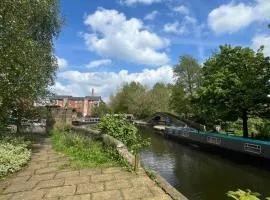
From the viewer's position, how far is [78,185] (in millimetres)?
6746

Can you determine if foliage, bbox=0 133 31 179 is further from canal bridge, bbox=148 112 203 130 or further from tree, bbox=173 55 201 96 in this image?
tree, bbox=173 55 201 96

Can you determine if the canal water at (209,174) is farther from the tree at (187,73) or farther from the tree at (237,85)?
the tree at (187,73)

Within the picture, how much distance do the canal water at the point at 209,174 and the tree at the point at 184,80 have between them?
86.3ft

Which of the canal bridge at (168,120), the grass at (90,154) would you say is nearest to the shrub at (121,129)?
the grass at (90,154)

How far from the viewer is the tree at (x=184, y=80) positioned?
4961 cm

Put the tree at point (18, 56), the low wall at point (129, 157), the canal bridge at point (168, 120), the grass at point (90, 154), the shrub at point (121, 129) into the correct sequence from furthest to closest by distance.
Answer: the canal bridge at point (168, 120) → the shrub at point (121, 129) → the tree at point (18, 56) → the grass at point (90, 154) → the low wall at point (129, 157)

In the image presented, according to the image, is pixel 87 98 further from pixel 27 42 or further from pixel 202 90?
pixel 27 42

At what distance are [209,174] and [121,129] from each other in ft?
23.8

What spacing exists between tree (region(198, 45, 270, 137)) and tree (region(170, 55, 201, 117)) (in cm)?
2238

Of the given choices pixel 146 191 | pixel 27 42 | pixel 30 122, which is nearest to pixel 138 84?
pixel 30 122

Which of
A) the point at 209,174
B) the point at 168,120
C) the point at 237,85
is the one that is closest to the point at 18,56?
the point at 209,174

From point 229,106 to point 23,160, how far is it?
18082 millimetres

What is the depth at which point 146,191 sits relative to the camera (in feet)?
19.7

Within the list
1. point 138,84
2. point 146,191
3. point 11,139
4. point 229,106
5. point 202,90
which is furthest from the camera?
point 138,84
